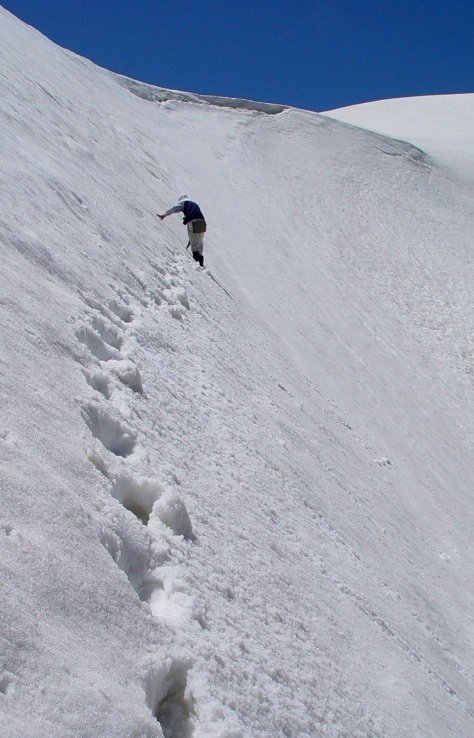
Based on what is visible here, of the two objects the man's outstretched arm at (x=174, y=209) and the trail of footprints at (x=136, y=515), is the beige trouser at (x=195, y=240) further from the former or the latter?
the trail of footprints at (x=136, y=515)

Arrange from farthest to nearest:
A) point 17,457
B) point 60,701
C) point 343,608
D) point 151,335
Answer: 1. point 151,335
2. point 343,608
3. point 17,457
4. point 60,701

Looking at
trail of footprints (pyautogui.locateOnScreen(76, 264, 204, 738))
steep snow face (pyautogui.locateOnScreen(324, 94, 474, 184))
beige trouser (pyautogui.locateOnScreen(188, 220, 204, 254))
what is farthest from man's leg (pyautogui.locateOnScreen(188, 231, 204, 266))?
steep snow face (pyautogui.locateOnScreen(324, 94, 474, 184))

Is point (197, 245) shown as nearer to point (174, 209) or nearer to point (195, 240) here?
point (195, 240)

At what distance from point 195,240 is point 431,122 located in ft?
99.6

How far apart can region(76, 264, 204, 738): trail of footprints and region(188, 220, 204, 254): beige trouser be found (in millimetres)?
6365

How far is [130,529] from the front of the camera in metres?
3.83

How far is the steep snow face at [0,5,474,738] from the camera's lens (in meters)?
3.15

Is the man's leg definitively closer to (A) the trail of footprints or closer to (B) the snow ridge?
(A) the trail of footprints

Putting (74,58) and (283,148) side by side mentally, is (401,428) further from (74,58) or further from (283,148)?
(283,148)

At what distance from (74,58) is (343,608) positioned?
19342 mm

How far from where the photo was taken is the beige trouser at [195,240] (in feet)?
40.6

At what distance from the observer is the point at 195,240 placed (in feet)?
41.0

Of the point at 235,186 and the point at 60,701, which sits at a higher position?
the point at 235,186

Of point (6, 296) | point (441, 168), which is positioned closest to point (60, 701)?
point (6, 296)
